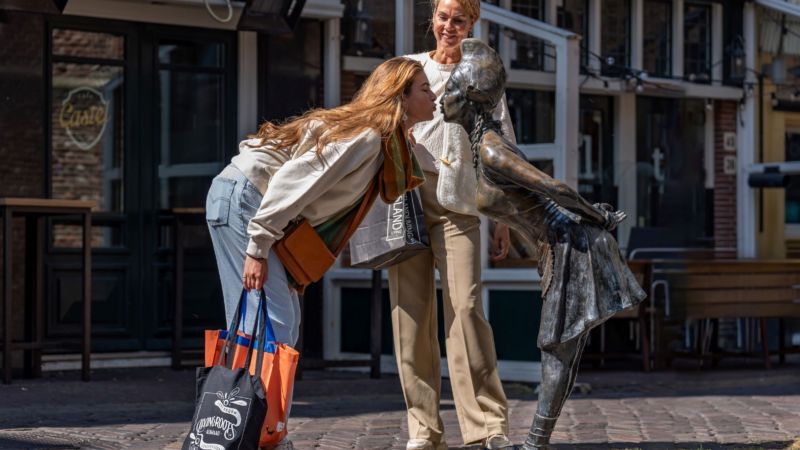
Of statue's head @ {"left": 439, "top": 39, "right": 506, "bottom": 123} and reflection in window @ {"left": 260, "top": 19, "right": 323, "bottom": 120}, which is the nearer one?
statue's head @ {"left": 439, "top": 39, "right": 506, "bottom": 123}

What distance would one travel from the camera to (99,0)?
7191mm

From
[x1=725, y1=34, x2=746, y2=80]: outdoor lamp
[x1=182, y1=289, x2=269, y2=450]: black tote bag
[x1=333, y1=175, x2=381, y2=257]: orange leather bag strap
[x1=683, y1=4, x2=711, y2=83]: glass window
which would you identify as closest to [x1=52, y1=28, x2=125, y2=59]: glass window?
[x1=333, y1=175, x2=381, y2=257]: orange leather bag strap

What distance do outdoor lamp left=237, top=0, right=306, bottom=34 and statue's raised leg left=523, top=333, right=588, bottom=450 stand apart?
4484mm

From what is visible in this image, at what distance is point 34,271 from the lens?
22.0 ft

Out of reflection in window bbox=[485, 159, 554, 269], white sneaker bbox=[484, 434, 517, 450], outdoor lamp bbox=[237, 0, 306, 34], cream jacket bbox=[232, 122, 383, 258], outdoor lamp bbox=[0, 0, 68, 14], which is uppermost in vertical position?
outdoor lamp bbox=[237, 0, 306, 34]

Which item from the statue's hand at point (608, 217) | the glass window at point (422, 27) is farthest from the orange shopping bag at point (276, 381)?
the glass window at point (422, 27)

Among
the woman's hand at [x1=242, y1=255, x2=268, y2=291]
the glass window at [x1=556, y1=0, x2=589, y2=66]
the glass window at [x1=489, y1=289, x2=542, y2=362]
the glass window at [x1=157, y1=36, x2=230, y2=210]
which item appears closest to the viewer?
the woman's hand at [x1=242, y1=255, x2=268, y2=291]

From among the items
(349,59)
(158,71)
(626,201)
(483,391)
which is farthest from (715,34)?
(483,391)

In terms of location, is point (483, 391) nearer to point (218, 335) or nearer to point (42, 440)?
point (218, 335)

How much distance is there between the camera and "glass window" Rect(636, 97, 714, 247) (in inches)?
402

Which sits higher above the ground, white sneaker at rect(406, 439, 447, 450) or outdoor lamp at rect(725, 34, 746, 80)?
outdoor lamp at rect(725, 34, 746, 80)

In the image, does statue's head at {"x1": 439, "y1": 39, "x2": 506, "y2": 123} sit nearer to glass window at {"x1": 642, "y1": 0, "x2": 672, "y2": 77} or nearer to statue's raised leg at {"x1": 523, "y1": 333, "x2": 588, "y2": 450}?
statue's raised leg at {"x1": 523, "y1": 333, "x2": 588, "y2": 450}

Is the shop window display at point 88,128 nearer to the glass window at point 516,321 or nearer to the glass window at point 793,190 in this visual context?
the glass window at point 516,321

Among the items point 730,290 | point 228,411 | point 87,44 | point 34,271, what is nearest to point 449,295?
point 228,411
